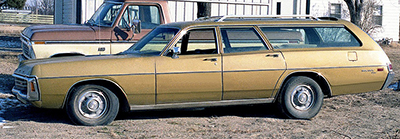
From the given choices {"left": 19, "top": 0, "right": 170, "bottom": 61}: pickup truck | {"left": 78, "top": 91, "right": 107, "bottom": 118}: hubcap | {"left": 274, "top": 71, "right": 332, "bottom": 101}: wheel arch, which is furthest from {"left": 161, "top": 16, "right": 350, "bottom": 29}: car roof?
{"left": 19, "top": 0, "right": 170, "bottom": 61}: pickup truck

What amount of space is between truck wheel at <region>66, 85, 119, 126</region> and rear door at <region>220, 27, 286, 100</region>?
61.6 inches

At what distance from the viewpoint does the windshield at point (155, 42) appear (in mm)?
6891

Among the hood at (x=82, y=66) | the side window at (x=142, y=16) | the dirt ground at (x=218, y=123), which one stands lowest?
the dirt ground at (x=218, y=123)

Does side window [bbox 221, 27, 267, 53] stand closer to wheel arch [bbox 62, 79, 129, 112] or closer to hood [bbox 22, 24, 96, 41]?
wheel arch [bbox 62, 79, 129, 112]

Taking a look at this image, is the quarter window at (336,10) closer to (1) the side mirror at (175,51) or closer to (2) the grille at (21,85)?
(1) the side mirror at (175,51)

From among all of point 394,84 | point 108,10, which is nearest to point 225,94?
point 108,10

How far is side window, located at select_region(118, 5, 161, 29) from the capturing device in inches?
351

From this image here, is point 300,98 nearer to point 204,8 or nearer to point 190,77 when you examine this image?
point 190,77

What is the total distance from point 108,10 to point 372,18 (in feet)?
56.1

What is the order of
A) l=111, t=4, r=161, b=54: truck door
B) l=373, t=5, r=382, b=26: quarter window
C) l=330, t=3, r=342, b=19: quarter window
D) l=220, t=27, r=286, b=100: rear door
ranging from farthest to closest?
1. l=373, t=5, r=382, b=26: quarter window
2. l=330, t=3, r=342, b=19: quarter window
3. l=111, t=4, r=161, b=54: truck door
4. l=220, t=27, r=286, b=100: rear door

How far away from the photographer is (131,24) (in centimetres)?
890

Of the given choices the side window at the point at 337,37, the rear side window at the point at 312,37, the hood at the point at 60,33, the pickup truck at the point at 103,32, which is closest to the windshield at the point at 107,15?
the pickup truck at the point at 103,32

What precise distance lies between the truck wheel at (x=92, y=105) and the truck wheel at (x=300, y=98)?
2385 millimetres

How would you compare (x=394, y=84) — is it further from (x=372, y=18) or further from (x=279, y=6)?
(x=372, y=18)
